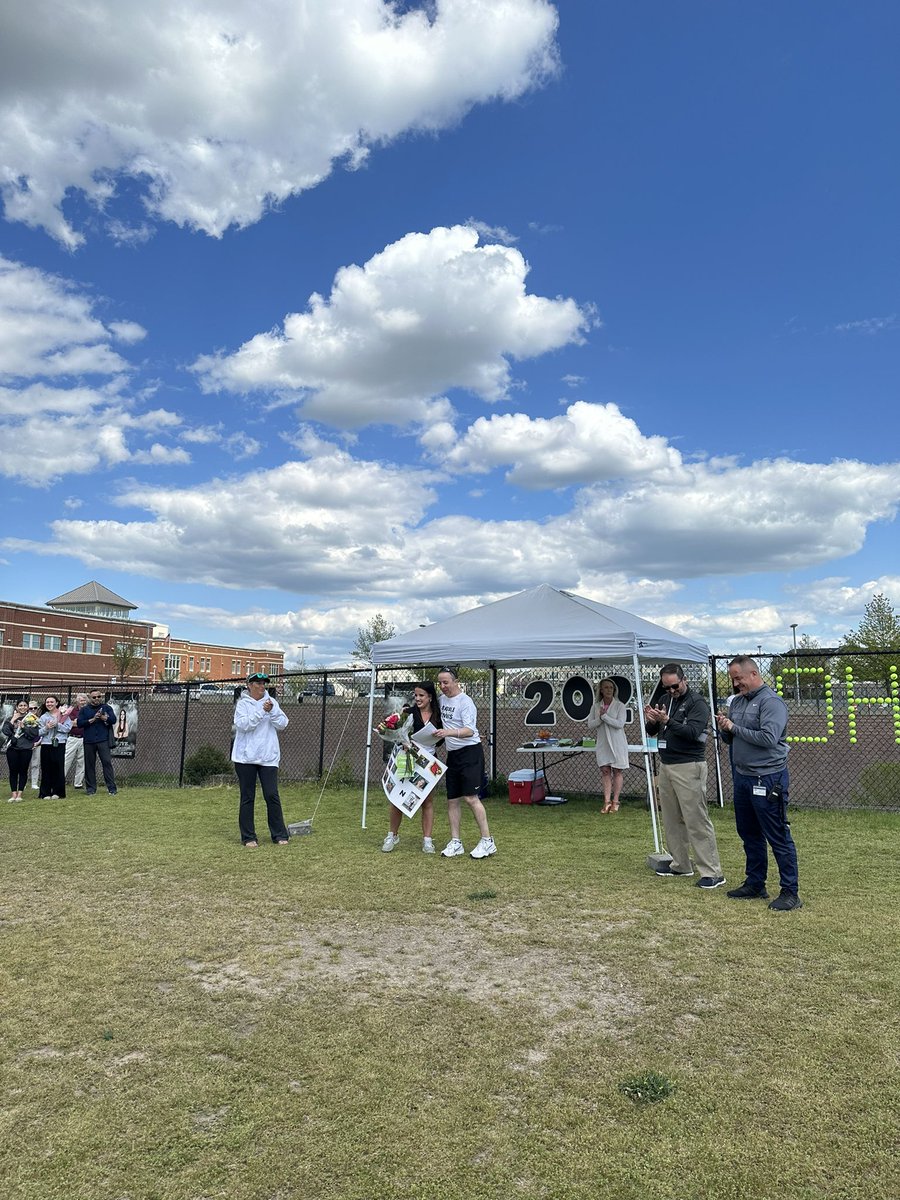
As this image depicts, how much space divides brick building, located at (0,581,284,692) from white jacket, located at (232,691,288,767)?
1888 inches

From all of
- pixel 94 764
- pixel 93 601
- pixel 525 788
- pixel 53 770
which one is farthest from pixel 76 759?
pixel 93 601

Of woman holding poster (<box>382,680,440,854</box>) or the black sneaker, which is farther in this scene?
woman holding poster (<box>382,680,440,854</box>)

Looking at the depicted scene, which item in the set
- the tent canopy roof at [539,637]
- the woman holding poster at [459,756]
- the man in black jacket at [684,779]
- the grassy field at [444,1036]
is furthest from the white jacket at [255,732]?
the man in black jacket at [684,779]

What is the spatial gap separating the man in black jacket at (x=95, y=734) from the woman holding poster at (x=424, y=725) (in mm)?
7126

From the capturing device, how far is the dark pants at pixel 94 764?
13336 mm

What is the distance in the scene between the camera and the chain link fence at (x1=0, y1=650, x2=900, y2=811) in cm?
1076

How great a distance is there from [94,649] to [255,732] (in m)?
86.5

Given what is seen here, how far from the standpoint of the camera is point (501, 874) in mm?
6906

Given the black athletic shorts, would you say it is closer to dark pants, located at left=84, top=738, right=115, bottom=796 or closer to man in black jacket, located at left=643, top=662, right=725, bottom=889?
man in black jacket, located at left=643, top=662, right=725, bottom=889

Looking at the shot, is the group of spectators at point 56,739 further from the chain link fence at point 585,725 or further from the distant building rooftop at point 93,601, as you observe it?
the distant building rooftop at point 93,601

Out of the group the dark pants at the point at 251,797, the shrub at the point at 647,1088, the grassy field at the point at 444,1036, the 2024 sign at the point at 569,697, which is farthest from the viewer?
the 2024 sign at the point at 569,697

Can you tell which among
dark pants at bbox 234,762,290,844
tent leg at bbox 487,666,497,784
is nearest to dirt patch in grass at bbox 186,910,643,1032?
dark pants at bbox 234,762,290,844

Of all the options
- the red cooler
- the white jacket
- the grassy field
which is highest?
the white jacket

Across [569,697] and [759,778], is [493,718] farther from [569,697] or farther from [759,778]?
[759,778]
